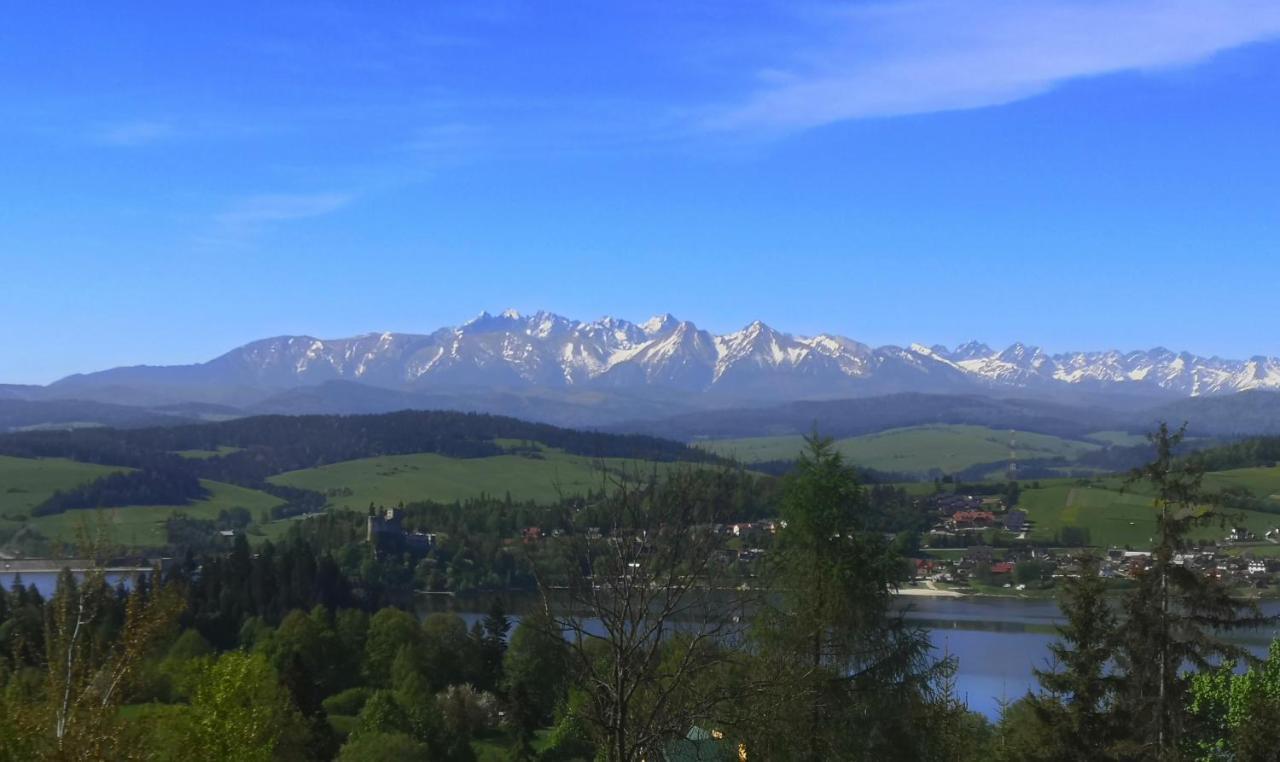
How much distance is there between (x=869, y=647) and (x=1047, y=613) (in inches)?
1766

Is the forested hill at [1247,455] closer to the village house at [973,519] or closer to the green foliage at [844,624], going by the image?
the village house at [973,519]

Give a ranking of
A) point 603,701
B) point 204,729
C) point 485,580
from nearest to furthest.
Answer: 1. point 603,701
2. point 204,729
3. point 485,580

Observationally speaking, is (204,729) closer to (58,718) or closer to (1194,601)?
(58,718)

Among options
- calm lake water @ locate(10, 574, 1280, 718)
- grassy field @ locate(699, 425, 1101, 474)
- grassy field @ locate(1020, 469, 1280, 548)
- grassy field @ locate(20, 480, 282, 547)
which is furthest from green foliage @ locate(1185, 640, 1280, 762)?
grassy field @ locate(699, 425, 1101, 474)

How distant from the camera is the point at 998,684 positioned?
34.8 m

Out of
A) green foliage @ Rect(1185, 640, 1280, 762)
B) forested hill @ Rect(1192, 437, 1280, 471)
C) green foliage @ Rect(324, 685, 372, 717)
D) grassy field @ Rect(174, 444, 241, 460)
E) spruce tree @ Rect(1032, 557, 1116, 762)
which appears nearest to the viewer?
spruce tree @ Rect(1032, 557, 1116, 762)

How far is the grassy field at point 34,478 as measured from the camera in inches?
3226

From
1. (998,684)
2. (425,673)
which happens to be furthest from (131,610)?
(998,684)

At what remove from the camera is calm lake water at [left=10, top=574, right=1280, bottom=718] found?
34188 millimetres

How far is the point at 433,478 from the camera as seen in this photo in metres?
105

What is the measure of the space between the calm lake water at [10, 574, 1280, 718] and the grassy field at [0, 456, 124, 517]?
18.5 meters

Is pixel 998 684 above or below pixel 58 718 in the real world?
below

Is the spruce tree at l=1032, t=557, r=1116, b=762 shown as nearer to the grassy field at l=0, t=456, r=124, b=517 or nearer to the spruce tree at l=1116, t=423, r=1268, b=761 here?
the spruce tree at l=1116, t=423, r=1268, b=761

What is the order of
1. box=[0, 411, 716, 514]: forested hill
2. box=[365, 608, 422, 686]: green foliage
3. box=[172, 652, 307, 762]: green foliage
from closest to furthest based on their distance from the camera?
box=[172, 652, 307, 762]: green foliage → box=[365, 608, 422, 686]: green foliage → box=[0, 411, 716, 514]: forested hill
